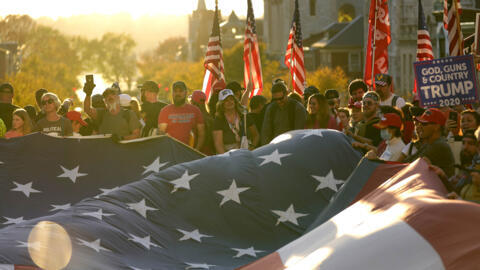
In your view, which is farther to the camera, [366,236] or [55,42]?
[55,42]

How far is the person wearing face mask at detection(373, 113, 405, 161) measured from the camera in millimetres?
10219

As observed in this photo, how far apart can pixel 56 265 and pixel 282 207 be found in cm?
302

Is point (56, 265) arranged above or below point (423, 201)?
below

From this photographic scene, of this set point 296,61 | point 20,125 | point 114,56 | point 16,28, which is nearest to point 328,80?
point 16,28

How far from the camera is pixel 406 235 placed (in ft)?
22.0

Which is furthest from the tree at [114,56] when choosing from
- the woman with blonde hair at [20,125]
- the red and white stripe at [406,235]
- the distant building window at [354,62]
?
the red and white stripe at [406,235]

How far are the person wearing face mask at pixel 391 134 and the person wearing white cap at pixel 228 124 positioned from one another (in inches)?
138

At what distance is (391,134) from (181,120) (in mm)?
4210

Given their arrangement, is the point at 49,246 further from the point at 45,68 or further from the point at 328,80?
the point at 45,68

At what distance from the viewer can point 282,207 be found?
10.4 metres

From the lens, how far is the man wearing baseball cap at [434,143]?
885 centimetres

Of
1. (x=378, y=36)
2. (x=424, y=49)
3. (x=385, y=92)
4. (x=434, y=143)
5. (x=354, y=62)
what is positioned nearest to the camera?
(x=434, y=143)

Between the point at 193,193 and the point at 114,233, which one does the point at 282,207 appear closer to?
the point at 193,193

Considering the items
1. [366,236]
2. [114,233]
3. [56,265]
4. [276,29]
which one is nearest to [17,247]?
[56,265]
